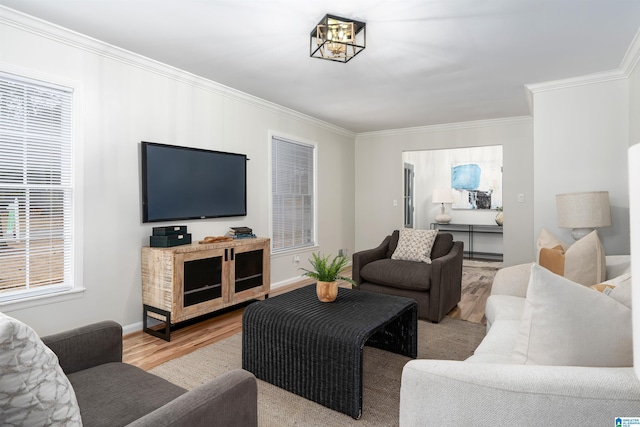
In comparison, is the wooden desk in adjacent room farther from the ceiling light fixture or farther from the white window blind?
the ceiling light fixture

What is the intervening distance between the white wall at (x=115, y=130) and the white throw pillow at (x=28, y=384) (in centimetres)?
231

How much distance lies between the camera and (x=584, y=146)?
12.5 feet

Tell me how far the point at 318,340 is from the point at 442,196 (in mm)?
6570

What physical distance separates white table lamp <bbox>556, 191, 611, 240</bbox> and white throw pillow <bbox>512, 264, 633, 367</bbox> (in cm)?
261

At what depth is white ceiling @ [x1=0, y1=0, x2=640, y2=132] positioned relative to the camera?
243 cm

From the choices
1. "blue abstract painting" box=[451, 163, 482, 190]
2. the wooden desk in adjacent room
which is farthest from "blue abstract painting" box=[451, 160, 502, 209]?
the wooden desk in adjacent room

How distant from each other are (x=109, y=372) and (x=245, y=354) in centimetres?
101

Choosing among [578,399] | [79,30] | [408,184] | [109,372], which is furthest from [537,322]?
[408,184]

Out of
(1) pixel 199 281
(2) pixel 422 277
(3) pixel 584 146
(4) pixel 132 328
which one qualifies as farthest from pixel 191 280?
(3) pixel 584 146

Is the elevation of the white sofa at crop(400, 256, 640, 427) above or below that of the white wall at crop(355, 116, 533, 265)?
below

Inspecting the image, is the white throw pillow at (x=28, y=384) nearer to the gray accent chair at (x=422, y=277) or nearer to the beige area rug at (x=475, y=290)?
the gray accent chair at (x=422, y=277)

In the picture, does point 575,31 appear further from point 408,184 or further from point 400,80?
point 408,184

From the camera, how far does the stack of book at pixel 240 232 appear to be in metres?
4.05

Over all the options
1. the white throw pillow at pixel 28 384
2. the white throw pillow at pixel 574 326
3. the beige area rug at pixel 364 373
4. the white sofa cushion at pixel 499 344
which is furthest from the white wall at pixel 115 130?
the white throw pillow at pixel 574 326
